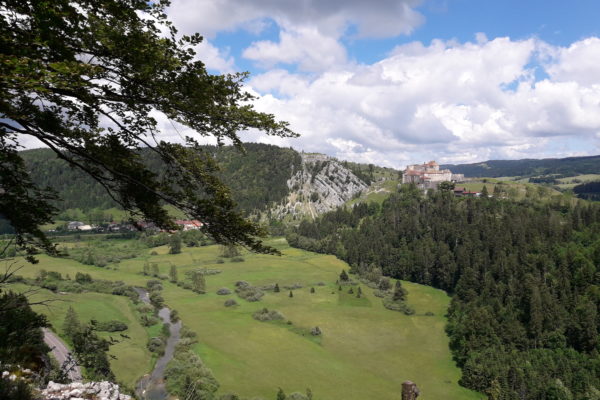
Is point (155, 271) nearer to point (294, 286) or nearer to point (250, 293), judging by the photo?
point (250, 293)

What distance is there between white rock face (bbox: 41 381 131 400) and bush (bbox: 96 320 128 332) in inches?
2779

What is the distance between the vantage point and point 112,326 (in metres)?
70.9

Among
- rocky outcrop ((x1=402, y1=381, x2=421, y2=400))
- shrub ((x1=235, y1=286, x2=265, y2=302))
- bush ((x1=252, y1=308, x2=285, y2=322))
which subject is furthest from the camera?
shrub ((x1=235, y1=286, x2=265, y2=302))

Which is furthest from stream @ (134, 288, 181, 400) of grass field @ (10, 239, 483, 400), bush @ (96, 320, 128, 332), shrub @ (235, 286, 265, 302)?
shrub @ (235, 286, 265, 302)

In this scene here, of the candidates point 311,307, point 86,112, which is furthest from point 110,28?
point 311,307

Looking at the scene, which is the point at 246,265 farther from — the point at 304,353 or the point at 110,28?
the point at 110,28

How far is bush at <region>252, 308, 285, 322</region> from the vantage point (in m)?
85.2

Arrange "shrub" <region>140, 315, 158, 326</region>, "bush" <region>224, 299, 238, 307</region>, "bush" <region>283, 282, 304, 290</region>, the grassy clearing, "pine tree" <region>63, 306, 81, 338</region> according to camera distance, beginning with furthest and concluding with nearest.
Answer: "bush" <region>283, 282, 304, 290</region> → "bush" <region>224, 299, 238, 307</region> → "shrub" <region>140, 315, 158, 326</region> → "pine tree" <region>63, 306, 81, 338</region> → the grassy clearing

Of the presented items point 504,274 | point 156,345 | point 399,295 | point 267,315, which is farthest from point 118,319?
point 504,274

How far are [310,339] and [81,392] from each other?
71293 mm

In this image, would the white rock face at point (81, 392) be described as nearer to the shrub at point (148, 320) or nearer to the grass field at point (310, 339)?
the grass field at point (310, 339)

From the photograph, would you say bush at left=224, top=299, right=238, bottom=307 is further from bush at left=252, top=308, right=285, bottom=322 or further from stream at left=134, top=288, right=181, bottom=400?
stream at left=134, top=288, right=181, bottom=400

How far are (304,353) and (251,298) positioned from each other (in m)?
35.5

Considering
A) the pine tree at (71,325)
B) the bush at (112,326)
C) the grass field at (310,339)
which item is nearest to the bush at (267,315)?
the grass field at (310,339)
